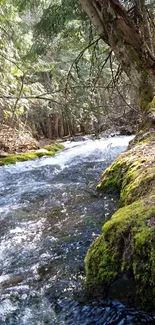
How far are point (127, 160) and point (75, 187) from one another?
6.03ft

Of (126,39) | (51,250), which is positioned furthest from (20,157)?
(51,250)

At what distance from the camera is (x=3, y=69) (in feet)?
27.6

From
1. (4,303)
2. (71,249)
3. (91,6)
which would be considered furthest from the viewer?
(91,6)

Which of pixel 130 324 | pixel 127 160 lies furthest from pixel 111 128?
pixel 130 324

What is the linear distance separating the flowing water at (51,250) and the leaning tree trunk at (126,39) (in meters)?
2.10

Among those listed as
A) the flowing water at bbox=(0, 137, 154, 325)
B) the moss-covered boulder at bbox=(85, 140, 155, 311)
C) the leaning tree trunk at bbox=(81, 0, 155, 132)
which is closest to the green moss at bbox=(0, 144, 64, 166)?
the flowing water at bbox=(0, 137, 154, 325)

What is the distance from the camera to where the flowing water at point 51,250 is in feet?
8.47

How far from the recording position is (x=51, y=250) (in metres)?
3.81

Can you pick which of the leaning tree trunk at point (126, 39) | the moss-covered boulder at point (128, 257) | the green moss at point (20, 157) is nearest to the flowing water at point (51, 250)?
the moss-covered boulder at point (128, 257)

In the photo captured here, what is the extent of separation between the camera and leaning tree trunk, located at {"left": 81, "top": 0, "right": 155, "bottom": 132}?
5891 millimetres

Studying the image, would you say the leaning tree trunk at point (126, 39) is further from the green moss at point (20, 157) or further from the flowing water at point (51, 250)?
the green moss at point (20, 157)

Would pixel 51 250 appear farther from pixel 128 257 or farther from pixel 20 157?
pixel 20 157

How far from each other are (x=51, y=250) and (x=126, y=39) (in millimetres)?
4105

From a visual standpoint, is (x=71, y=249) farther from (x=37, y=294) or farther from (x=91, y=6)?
(x=91, y=6)
